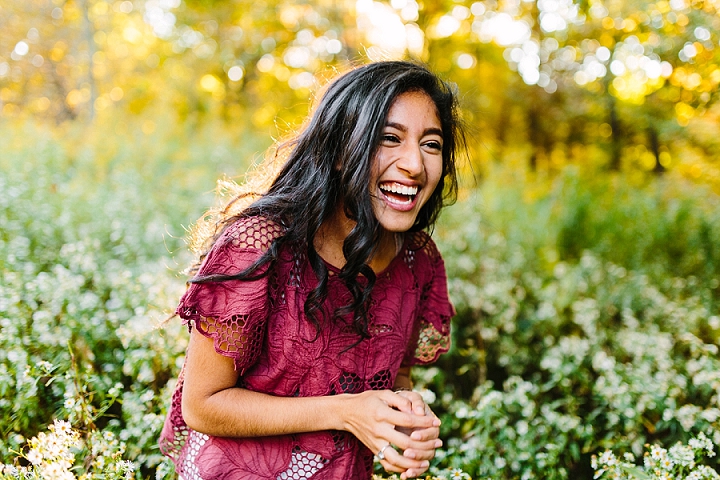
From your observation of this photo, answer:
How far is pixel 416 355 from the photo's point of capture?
6.50 feet

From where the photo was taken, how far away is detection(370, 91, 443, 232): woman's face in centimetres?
153

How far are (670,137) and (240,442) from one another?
7694 mm

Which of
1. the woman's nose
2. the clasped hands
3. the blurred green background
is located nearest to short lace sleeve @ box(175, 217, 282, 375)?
the clasped hands

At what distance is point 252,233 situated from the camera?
4.73ft

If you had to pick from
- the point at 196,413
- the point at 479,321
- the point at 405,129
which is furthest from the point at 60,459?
the point at 479,321

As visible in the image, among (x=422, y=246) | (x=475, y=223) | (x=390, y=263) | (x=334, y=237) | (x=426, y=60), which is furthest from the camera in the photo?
(x=426, y=60)

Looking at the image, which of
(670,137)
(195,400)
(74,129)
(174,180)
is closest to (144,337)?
(195,400)

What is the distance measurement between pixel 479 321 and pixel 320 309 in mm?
2104

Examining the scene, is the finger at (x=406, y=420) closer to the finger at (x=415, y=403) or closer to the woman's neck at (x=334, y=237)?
the finger at (x=415, y=403)

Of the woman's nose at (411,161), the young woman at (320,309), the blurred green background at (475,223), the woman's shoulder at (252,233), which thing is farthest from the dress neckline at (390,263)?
the blurred green background at (475,223)

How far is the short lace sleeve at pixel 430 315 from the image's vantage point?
1973 mm

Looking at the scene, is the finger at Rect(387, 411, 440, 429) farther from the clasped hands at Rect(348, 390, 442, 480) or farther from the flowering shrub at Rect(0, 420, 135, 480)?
the flowering shrub at Rect(0, 420, 135, 480)

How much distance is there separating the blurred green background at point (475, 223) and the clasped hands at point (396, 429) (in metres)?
0.71

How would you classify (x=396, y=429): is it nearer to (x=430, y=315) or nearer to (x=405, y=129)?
(x=430, y=315)
